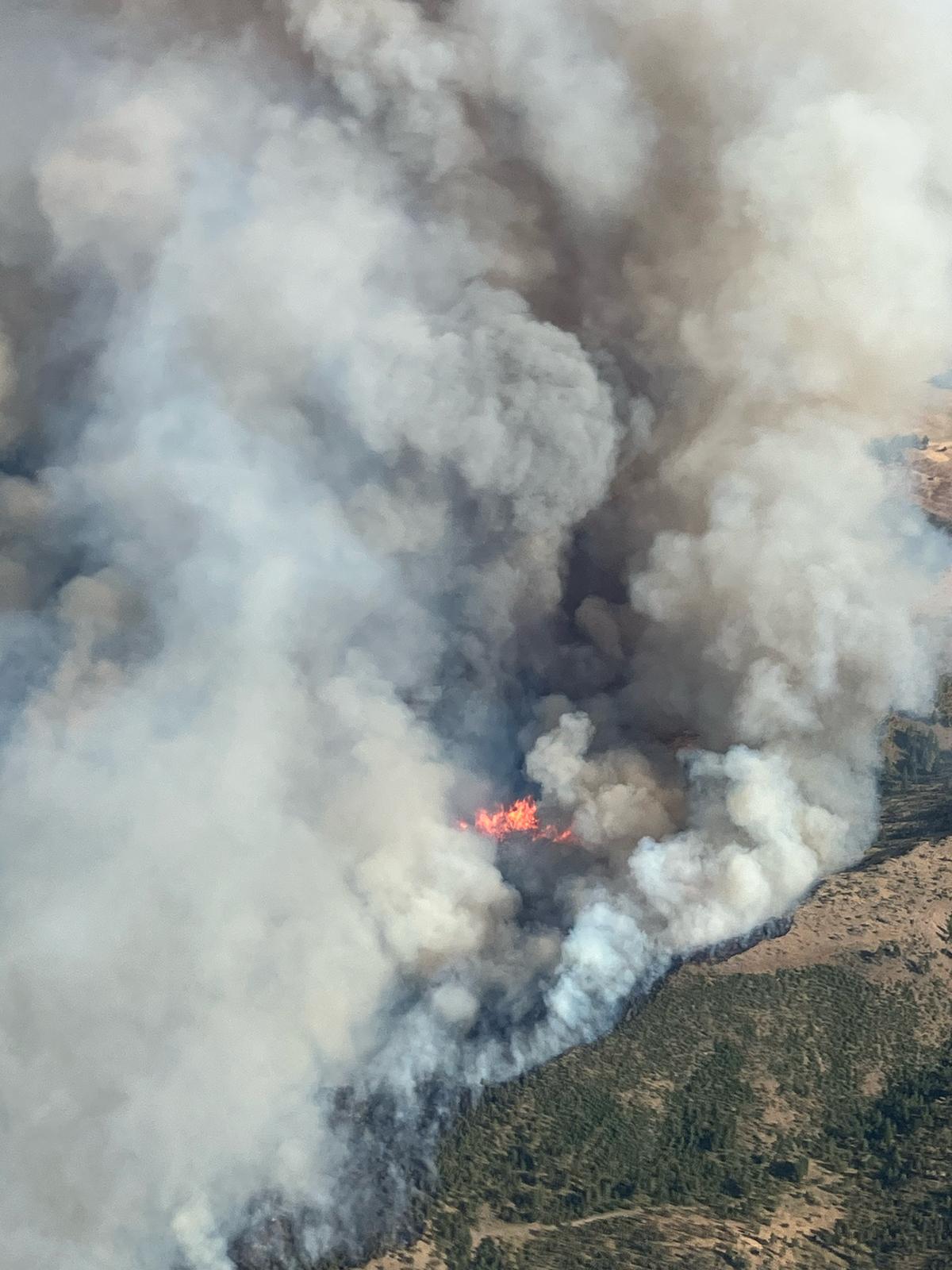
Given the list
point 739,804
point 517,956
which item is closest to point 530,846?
point 517,956

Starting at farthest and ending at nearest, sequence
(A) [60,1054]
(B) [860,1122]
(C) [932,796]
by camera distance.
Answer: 1. (C) [932,796]
2. (B) [860,1122]
3. (A) [60,1054]

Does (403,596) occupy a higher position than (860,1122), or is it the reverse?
(403,596)

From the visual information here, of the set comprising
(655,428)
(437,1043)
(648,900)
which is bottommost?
(437,1043)

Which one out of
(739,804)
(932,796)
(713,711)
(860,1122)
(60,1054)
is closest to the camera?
(60,1054)

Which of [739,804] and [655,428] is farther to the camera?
[655,428]

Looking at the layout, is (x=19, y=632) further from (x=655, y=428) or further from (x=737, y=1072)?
(x=737, y=1072)

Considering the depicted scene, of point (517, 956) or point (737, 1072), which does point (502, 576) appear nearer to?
point (517, 956)
